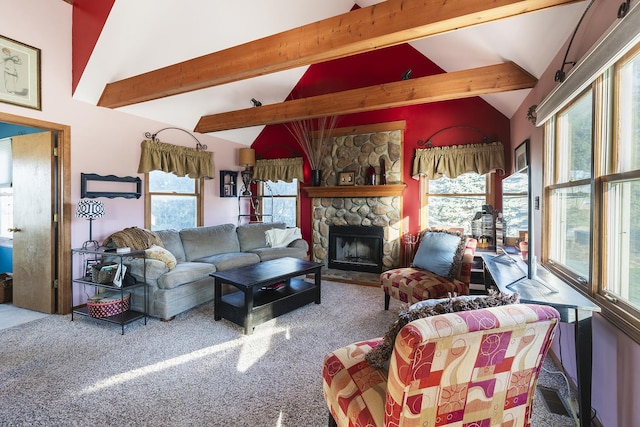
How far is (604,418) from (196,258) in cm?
405

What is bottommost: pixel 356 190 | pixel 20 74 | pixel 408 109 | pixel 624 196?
pixel 624 196

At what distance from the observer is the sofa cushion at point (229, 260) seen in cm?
396

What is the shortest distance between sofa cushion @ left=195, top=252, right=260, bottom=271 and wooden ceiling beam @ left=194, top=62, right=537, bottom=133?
1919 mm

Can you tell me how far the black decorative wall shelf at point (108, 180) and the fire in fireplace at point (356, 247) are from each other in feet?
9.66

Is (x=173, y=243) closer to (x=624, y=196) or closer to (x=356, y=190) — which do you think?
(x=356, y=190)

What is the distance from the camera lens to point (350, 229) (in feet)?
17.2

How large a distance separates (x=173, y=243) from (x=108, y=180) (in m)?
1.06

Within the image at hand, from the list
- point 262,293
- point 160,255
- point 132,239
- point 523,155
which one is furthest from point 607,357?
point 132,239

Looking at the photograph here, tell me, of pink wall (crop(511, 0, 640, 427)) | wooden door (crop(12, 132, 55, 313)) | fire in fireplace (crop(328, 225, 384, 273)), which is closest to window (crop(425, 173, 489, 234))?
fire in fireplace (crop(328, 225, 384, 273))

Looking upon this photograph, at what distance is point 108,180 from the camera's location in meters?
3.82

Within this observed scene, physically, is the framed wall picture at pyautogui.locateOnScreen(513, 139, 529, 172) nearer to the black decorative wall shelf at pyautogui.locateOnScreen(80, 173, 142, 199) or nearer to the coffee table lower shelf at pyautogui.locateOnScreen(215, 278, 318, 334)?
the coffee table lower shelf at pyautogui.locateOnScreen(215, 278, 318, 334)

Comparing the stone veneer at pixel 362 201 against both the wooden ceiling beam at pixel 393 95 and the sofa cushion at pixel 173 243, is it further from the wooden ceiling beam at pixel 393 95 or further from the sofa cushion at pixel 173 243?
the sofa cushion at pixel 173 243

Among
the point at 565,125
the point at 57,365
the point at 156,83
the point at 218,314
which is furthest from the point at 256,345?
the point at 565,125

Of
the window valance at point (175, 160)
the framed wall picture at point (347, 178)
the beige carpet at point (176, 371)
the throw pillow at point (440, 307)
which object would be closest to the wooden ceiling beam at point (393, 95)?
the window valance at point (175, 160)
